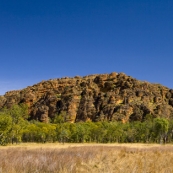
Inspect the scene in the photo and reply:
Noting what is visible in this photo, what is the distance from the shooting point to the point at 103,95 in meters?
182

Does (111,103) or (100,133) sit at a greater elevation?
(111,103)

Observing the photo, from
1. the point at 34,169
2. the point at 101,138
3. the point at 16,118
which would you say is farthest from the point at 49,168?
the point at 101,138

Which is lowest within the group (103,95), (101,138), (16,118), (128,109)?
(101,138)

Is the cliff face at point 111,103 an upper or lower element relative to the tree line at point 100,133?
upper

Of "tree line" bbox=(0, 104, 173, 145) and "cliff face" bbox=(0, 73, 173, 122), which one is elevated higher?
"cliff face" bbox=(0, 73, 173, 122)

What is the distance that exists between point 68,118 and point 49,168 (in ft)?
536

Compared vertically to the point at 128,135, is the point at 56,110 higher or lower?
higher

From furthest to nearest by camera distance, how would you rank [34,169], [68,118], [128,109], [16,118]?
[68,118], [128,109], [16,118], [34,169]

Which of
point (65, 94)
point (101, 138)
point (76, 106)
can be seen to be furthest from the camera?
point (65, 94)

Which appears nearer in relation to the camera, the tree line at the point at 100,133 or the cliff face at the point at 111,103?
the tree line at the point at 100,133

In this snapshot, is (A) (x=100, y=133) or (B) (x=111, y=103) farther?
(B) (x=111, y=103)

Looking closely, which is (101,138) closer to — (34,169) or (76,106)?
(34,169)

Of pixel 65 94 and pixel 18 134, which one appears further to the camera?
pixel 65 94

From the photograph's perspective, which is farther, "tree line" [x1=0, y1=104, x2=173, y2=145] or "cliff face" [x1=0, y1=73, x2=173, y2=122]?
"cliff face" [x1=0, y1=73, x2=173, y2=122]
